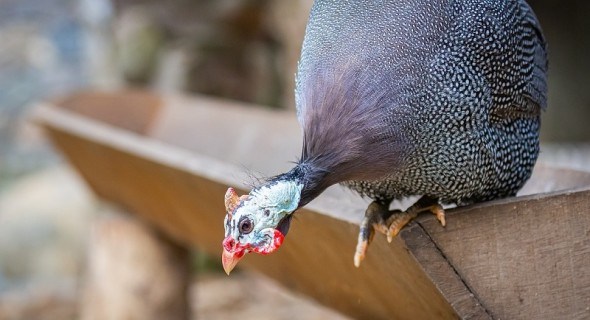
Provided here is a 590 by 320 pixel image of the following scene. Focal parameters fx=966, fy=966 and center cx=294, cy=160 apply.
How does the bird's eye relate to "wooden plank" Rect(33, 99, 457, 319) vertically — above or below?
above

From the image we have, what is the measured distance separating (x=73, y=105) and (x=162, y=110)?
37 cm

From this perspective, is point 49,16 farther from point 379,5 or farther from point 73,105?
point 379,5

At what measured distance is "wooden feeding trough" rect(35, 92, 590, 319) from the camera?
5.62 feet

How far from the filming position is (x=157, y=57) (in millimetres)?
5711

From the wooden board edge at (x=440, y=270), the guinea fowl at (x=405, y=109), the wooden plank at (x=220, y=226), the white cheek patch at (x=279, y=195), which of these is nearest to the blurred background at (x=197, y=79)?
the wooden plank at (x=220, y=226)

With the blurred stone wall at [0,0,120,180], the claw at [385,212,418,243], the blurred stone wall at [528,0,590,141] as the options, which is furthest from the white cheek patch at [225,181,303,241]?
the blurred stone wall at [0,0,120,180]

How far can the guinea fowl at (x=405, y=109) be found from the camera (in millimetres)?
1648

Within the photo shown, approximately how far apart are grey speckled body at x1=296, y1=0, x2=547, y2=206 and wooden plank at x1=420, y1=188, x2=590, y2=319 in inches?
4.5

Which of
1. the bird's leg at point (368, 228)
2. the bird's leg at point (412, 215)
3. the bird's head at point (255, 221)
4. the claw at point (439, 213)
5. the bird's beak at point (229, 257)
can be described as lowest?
the bird's leg at point (368, 228)

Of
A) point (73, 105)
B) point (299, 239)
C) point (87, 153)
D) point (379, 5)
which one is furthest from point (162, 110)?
point (379, 5)

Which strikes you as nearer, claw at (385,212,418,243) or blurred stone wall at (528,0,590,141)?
claw at (385,212,418,243)

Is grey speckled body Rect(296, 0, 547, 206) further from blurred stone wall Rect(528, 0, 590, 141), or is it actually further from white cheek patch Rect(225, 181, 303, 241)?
blurred stone wall Rect(528, 0, 590, 141)

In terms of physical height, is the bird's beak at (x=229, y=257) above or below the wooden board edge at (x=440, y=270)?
above

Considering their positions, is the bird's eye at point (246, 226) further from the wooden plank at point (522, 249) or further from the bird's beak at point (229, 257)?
the wooden plank at point (522, 249)
